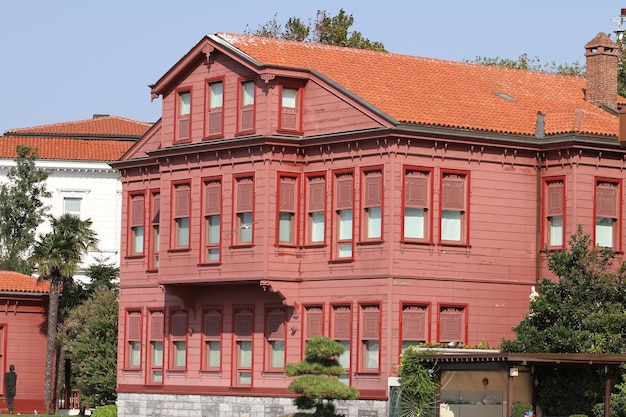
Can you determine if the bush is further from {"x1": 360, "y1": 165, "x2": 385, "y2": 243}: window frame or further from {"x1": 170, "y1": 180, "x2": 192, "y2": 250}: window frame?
{"x1": 360, "y1": 165, "x2": 385, "y2": 243}: window frame

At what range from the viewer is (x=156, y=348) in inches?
2445

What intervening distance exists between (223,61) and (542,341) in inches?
572

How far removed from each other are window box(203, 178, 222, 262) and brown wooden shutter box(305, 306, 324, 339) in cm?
385

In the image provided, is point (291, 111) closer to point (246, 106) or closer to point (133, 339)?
point (246, 106)

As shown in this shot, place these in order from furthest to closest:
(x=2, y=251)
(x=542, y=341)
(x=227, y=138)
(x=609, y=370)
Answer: (x=2, y=251)
(x=227, y=138)
(x=542, y=341)
(x=609, y=370)

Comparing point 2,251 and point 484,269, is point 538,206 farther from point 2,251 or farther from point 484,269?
point 2,251

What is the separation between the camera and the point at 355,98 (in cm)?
5409

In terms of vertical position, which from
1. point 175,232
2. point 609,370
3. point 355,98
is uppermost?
point 355,98

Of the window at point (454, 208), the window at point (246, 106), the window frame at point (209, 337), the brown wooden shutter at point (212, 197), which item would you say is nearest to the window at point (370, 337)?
the window at point (454, 208)

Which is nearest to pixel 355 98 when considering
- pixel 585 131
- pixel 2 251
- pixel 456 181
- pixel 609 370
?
pixel 456 181

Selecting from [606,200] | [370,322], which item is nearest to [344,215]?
[370,322]

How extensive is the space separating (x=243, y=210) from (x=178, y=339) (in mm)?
6790

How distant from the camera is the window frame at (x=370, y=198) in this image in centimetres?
5316

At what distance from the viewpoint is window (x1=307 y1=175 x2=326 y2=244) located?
55.2 metres
